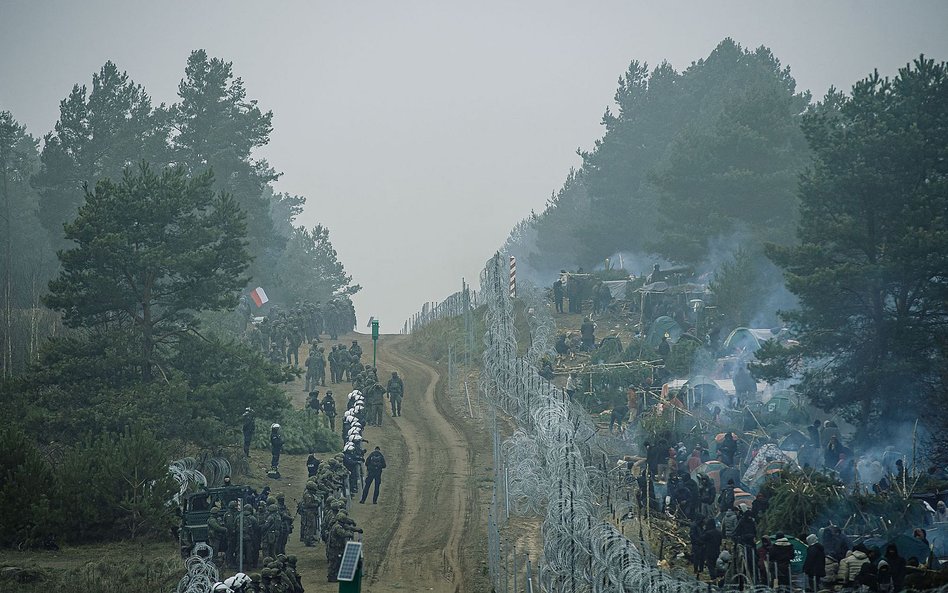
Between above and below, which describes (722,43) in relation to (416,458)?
above

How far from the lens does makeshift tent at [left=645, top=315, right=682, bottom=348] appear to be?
47094 millimetres

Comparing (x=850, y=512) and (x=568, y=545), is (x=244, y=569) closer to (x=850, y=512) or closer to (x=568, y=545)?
(x=568, y=545)

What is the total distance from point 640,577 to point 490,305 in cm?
3103

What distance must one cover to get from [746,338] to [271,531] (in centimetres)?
2406

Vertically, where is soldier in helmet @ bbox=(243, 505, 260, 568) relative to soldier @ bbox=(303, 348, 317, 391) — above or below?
below

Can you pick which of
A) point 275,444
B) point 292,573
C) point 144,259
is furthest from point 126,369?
point 292,573

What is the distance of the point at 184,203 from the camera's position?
38.6m

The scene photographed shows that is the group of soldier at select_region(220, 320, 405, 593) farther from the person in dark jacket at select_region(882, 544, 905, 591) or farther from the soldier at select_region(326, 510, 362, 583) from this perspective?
the person in dark jacket at select_region(882, 544, 905, 591)

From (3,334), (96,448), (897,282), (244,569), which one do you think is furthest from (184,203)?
(897,282)

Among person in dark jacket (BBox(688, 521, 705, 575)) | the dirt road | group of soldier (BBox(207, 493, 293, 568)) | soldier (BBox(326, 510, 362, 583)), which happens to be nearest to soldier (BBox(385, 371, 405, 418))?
the dirt road

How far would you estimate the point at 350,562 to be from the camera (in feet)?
53.2

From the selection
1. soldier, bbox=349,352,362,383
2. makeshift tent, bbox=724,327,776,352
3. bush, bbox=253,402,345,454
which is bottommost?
bush, bbox=253,402,345,454

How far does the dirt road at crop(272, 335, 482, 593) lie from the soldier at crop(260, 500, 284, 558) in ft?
3.17

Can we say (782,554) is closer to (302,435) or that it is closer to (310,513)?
(310,513)
